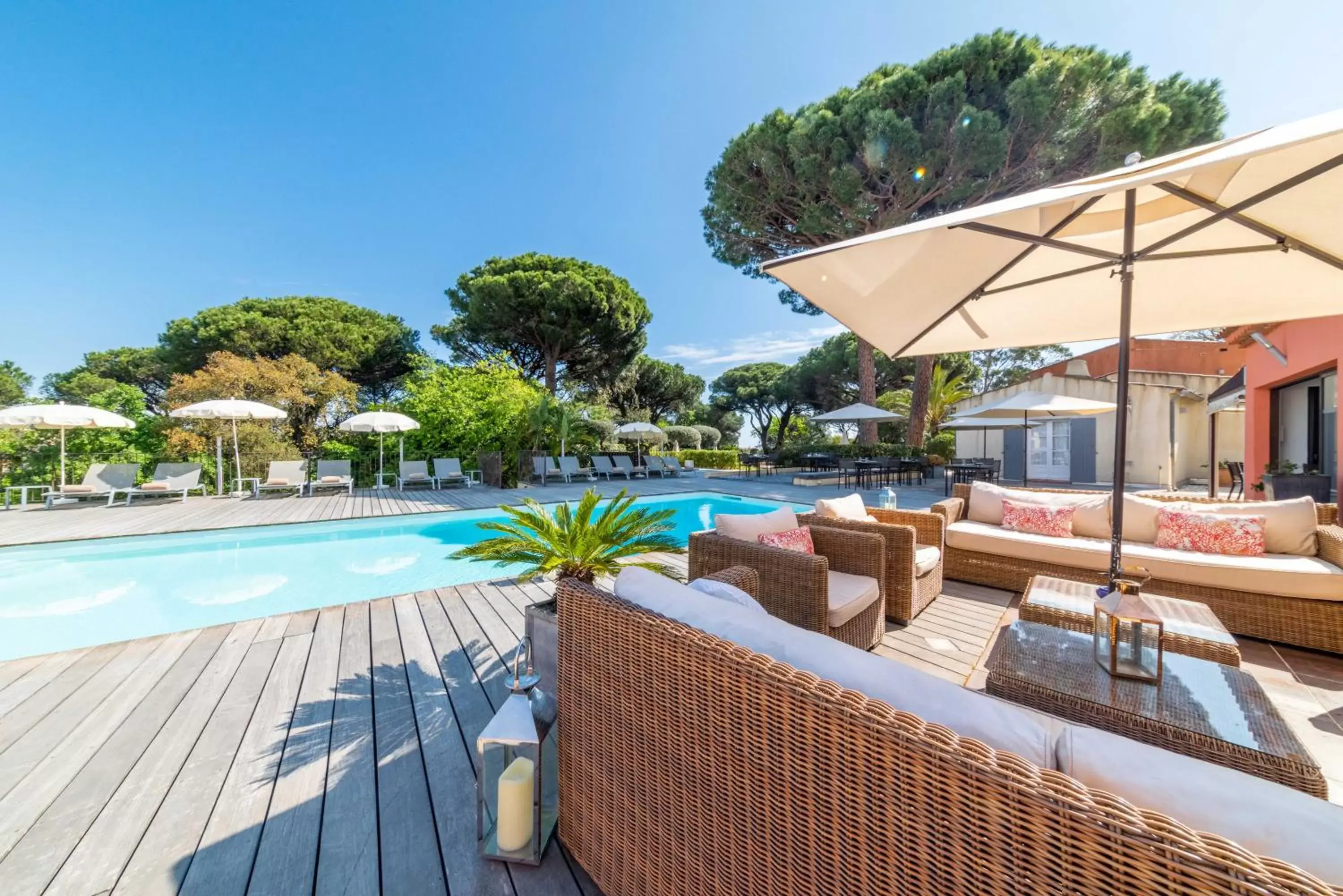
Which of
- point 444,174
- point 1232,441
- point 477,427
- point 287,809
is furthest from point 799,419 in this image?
point 287,809

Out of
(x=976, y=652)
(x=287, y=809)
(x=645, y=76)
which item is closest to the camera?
(x=287, y=809)

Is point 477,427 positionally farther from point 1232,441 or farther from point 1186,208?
point 1232,441

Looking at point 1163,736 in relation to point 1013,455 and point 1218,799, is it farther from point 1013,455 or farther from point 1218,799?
point 1013,455

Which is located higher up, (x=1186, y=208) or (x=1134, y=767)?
(x=1186, y=208)

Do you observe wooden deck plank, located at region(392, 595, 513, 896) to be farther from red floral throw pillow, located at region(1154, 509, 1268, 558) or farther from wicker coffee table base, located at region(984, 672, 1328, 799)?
red floral throw pillow, located at region(1154, 509, 1268, 558)

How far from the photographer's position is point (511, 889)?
138cm

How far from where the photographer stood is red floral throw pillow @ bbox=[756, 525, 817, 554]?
303cm

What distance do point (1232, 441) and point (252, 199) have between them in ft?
83.9

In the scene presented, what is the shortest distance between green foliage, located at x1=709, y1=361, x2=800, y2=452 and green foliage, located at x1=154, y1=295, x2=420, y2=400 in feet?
49.2

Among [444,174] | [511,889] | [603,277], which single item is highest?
[444,174]

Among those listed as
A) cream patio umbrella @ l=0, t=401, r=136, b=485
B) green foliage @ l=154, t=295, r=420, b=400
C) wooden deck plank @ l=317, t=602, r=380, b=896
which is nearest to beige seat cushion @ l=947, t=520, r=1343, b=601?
wooden deck plank @ l=317, t=602, r=380, b=896

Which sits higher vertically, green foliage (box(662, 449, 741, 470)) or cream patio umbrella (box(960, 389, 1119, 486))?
cream patio umbrella (box(960, 389, 1119, 486))

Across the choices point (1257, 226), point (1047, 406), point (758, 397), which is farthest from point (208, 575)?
point (758, 397)

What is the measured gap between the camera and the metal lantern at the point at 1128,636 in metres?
1.76
